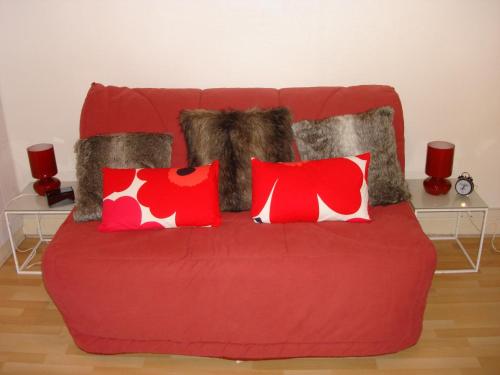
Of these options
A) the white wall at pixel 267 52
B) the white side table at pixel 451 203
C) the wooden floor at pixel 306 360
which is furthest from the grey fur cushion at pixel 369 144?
the wooden floor at pixel 306 360

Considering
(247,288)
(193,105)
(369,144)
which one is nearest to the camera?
(247,288)

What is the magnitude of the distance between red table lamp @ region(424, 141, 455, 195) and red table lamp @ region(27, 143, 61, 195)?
2.03m

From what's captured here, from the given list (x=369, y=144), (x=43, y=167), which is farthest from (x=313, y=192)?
(x=43, y=167)

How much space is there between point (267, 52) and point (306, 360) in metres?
1.61

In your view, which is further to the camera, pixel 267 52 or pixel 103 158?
pixel 267 52

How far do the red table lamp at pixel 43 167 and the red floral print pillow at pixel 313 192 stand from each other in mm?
1187

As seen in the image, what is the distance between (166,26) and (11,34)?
0.87 metres

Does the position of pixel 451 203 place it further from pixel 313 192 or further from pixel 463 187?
pixel 313 192

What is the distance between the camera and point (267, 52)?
2.66 meters

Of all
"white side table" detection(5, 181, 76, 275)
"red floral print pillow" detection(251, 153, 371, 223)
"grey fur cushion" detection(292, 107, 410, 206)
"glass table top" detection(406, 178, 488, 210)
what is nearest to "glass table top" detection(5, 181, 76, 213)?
"white side table" detection(5, 181, 76, 275)

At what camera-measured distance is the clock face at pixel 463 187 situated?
2508mm

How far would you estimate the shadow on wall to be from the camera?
2836 millimetres

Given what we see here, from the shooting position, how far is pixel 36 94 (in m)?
2.79

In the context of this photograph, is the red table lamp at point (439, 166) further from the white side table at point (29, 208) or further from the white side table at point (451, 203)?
the white side table at point (29, 208)
